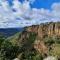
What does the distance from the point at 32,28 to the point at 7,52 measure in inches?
4373

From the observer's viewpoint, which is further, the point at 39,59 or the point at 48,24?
the point at 48,24

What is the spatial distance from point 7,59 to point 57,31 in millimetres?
111548

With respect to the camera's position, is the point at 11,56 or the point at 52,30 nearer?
the point at 11,56

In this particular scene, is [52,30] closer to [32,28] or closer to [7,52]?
[32,28]

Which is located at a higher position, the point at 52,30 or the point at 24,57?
the point at 52,30

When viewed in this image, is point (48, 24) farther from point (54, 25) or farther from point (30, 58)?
point (30, 58)

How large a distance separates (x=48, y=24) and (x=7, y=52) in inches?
4677

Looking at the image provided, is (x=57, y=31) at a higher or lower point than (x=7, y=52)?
higher

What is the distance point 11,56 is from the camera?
28.4 meters

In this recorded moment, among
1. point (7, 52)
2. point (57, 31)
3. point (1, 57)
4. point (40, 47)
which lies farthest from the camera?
point (57, 31)

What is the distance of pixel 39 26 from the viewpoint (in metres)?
143

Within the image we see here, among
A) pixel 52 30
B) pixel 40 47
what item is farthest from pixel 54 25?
pixel 40 47

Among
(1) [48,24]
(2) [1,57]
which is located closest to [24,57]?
(2) [1,57]

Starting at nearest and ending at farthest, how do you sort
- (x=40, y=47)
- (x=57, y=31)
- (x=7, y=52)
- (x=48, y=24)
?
(x=7, y=52)
(x=40, y=47)
(x=57, y=31)
(x=48, y=24)
